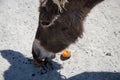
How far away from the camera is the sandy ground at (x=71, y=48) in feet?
12.0

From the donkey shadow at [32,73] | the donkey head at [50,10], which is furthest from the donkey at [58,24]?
the donkey shadow at [32,73]

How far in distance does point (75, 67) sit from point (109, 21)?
45.0 inches

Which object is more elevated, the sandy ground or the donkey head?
the donkey head

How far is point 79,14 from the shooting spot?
2.98m

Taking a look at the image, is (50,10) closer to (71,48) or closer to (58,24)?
(58,24)

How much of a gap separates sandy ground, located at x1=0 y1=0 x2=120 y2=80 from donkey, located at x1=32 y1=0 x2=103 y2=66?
53 cm

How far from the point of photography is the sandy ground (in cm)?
365

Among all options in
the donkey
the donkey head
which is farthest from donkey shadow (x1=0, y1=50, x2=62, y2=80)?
the donkey head

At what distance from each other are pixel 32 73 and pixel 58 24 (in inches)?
42.6

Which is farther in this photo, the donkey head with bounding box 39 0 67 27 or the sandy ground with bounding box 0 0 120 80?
the sandy ground with bounding box 0 0 120 80

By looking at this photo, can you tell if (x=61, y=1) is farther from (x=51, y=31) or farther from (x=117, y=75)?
(x=117, y=75)

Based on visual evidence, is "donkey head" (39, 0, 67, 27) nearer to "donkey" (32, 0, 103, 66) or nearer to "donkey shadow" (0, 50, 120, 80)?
"donkey" (32, 0, 103, 66)

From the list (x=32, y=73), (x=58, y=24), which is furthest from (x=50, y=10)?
(x=32, y=73)

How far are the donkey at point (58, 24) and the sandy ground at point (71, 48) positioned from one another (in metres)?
0.53
